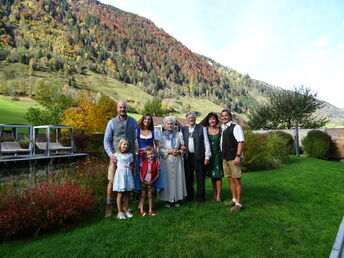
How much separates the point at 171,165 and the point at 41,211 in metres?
2.67

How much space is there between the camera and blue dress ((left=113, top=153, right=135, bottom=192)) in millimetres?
4734

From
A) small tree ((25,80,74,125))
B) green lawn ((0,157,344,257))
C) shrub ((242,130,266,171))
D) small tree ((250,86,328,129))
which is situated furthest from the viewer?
small tree ((250,86,328,129))

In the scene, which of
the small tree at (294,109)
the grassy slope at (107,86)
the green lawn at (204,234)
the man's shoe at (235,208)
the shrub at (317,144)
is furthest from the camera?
the grassy slope at (107,86)

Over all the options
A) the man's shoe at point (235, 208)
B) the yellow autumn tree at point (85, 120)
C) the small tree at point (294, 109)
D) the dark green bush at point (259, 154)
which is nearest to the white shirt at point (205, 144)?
the man's shoe at point (235, 208)

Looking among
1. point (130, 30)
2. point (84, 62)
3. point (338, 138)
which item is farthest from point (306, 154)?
point (130, 30)

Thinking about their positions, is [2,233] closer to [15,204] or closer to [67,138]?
[15,204]

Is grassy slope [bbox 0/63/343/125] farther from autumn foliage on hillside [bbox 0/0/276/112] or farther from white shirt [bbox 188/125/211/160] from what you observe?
white shirt [bbox 188/125/211/160]

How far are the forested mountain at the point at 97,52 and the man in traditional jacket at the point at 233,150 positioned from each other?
97299 millimetres

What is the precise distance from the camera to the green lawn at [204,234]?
3666mm

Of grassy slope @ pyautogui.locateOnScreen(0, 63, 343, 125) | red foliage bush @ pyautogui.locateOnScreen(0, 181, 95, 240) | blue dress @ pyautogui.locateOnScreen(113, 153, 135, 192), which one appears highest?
grassy slope @ pyautogui.locateOnScreen(0, 63, 343, 125)

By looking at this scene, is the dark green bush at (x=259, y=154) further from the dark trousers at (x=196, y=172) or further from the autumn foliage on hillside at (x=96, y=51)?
the autumn foliage on hillside at (x=96, y=51)

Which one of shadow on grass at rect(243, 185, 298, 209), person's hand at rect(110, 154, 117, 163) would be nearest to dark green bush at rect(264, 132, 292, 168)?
shadow on grass at rect(243, 185, 298, 209)

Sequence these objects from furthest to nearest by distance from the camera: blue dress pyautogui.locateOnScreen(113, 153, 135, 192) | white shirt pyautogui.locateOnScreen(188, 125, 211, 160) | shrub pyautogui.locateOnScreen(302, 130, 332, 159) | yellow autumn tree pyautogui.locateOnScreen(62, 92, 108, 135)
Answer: yellow autumn tree pyautogui.locateOnScreen(62, 92, 108, 135) → shrub pyautogui.locateOnScreen(302, 130, 332, 159) → white shirt pyautogui.locateOnScreen(188, 125, 211, 160) → blue dress pyautogui.locateOnScreen(113, 153, 135, 192)

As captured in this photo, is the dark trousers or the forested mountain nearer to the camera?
the dark trousers
